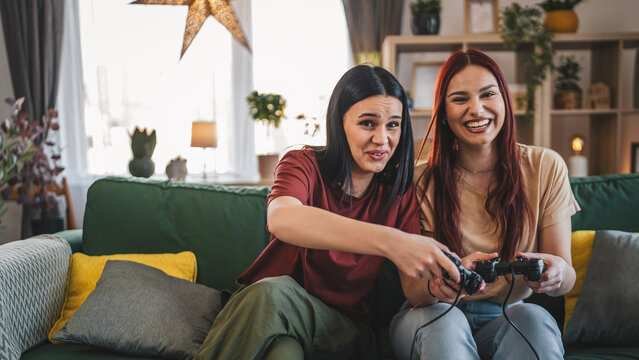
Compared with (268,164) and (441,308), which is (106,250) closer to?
(441,308)

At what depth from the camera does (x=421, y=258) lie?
3.12 ft

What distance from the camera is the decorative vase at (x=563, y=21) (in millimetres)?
3389

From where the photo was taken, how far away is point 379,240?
991 millimetres

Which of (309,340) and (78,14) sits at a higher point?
(78,14)

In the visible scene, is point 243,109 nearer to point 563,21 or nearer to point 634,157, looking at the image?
point 563,21

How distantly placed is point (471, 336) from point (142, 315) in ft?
2.84

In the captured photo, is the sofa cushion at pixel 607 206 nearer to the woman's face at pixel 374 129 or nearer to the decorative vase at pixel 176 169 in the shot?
the woman's face at pixel 374 129

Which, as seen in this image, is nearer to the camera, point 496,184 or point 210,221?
point 496,184

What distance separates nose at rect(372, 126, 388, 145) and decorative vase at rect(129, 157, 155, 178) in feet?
6.41

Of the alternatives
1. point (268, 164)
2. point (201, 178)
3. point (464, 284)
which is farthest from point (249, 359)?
point (201, 178)

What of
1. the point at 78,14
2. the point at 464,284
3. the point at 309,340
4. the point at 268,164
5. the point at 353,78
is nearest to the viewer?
the point at 464,284

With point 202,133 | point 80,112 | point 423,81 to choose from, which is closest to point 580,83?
point 423,81

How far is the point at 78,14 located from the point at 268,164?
1991 mm

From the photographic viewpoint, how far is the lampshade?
3490 millimetres
